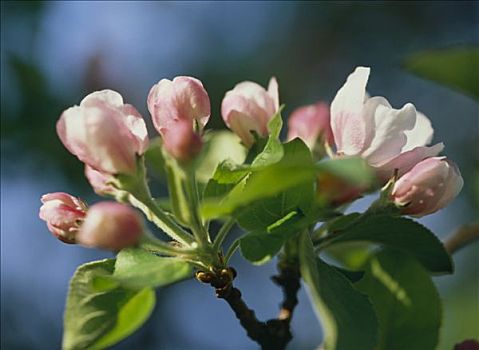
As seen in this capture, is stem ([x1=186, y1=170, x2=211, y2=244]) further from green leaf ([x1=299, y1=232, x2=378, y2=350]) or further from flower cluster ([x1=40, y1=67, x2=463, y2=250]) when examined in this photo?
green leaf ([x1=299, y1=232, x2=378, y2=350])

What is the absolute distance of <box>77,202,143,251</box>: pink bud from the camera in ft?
3.98

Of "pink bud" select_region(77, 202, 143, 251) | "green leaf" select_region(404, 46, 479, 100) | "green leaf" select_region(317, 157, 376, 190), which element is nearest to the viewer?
"green leaf" select_region(317, 157, 376, 190)

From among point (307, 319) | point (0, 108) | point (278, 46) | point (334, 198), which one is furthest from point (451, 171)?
point (278, 46)

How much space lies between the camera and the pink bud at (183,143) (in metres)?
1.26

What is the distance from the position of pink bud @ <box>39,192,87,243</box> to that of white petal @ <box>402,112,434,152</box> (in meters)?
0.49

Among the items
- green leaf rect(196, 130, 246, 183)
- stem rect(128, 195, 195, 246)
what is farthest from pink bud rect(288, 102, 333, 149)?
stem rect(128, 195, 195, 246)

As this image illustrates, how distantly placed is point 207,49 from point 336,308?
11.3 ft

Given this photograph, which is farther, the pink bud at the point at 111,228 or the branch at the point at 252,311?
the branch at the point at 252,311

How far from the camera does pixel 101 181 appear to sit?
4.75ft

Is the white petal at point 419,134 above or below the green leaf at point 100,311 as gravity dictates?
above

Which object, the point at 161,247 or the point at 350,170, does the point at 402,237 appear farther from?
the point at 350,170

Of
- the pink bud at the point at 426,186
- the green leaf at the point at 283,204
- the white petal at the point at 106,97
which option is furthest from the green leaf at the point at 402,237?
the white petal at the point at 106,97

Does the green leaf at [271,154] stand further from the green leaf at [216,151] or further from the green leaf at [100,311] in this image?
the green leaf at [216,151]

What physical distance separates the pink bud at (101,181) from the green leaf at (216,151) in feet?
1.18
